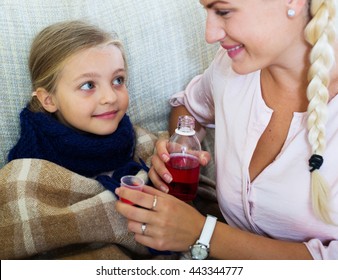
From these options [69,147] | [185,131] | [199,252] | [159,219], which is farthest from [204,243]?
[69,147]

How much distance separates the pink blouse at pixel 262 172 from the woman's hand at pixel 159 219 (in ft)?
0.57

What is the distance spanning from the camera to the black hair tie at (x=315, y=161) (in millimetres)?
1015

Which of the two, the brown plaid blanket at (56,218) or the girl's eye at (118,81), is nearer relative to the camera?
the brown plaid blanket at (56,218)

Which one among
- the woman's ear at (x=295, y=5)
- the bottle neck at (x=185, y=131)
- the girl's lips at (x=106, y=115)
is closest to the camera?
the woman's ear at (x=295, y=5)

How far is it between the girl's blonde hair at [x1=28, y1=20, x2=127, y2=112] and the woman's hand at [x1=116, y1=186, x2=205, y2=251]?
0.37m

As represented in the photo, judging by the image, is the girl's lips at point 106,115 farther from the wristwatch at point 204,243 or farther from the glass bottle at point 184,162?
the wristwatch at point 204,243

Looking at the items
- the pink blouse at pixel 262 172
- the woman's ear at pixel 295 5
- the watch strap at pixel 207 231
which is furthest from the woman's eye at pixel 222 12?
the watch strap at pixel 207 231

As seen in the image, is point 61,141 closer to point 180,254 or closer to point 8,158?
point 8,158

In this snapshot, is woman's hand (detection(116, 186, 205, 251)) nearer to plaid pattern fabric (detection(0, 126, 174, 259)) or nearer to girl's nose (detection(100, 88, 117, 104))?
plaid pattern fabric (detection(0, 126, 174, 259))

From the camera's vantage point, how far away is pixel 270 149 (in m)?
1.14

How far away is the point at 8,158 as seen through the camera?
3.97 ft

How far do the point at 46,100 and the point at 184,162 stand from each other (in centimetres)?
40

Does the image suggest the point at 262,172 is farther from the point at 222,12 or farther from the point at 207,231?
the point at 222,12
